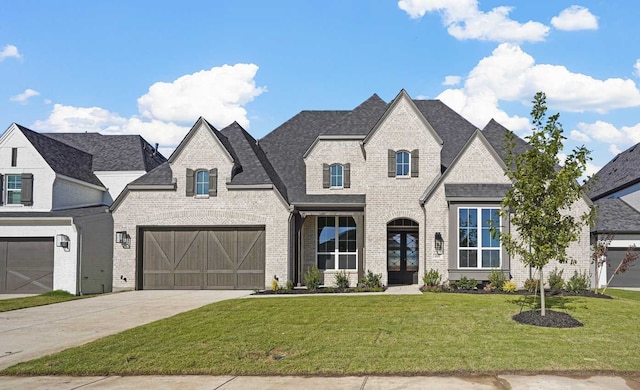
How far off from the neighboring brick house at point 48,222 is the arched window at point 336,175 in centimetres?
1006

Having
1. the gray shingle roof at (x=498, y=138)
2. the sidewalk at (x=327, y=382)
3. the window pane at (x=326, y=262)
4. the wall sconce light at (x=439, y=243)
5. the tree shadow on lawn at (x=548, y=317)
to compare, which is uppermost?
the gray shingle roof at (x=498, y=138)

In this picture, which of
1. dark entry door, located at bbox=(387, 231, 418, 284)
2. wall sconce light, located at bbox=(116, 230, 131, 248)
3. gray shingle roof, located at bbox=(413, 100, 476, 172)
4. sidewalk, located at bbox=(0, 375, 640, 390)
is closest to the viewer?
sidewalk, located at bbox=(0, 375, 640, 390)

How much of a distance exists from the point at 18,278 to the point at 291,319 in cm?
1508

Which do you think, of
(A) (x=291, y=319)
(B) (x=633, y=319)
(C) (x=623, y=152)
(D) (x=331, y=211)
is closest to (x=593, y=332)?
(B) (x=633, y=319)

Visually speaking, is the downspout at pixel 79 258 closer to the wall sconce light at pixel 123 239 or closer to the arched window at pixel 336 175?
the wall sconce light at pixel 123 239

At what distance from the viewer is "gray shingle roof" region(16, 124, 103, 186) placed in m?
25.3

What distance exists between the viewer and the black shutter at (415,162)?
2336 cm

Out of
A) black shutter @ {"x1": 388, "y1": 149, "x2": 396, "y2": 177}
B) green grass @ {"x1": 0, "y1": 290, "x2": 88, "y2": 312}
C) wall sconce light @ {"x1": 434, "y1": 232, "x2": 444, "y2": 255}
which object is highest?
black shutter @ {"x1": 388, "y1": 149, "x2": 396, "y2": 177}

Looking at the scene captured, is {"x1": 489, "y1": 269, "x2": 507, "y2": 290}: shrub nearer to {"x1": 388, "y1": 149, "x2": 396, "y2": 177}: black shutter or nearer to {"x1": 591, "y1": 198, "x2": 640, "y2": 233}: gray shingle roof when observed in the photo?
{"x1": 388, "y1": 149, "x2": 396, "y2": 177}: black shutter

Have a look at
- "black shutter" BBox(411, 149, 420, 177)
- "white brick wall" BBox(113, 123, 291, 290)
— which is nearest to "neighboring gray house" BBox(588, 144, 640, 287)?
"black shutter" BBox(411, 149, 420, 177)

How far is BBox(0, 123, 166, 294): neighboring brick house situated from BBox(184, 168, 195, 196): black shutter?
3.78 metres

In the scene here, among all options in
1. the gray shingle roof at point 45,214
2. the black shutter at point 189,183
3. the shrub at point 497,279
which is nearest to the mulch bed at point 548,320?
the shrub at point 497,279

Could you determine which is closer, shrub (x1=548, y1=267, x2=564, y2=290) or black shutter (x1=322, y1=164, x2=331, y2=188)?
shrub (x1=548, y1=267, x2=564, y2=290)

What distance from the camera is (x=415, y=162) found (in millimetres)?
23438
